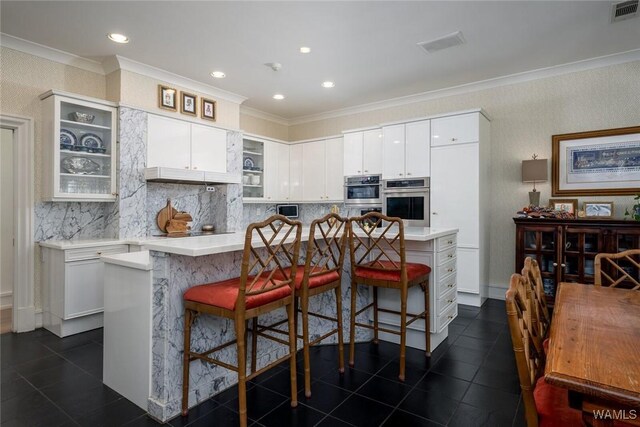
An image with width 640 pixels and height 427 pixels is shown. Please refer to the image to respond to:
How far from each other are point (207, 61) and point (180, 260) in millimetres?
2784

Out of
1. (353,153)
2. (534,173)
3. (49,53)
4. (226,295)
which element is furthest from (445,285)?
(49,53)

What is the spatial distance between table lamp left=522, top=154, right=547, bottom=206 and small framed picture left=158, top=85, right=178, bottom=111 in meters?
4.40

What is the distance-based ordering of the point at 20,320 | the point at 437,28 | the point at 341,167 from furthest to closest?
the point at 341,167 < the point at 20,320 < the point at 437,28

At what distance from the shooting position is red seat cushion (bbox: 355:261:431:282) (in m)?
2.44

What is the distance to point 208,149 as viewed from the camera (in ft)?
15.1

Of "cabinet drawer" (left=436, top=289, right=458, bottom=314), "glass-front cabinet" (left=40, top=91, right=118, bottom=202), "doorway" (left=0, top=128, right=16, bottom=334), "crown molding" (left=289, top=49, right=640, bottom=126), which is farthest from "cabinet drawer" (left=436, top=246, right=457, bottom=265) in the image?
"doorway" (left=0, top=128, right=16, bottom=334)

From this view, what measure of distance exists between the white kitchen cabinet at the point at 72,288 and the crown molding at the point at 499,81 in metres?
4.12

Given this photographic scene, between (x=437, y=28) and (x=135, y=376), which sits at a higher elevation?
(x=437, y=28)

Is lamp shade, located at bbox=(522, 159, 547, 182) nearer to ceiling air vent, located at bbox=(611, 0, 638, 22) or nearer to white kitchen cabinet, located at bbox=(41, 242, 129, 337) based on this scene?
ceiling air vent, located at bbox=(611, 0, 638, 22)

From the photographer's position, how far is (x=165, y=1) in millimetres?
2738

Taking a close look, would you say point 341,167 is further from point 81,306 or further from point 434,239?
point 81,306

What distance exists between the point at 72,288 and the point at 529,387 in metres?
3.78

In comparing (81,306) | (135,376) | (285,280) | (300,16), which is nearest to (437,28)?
(300,16)

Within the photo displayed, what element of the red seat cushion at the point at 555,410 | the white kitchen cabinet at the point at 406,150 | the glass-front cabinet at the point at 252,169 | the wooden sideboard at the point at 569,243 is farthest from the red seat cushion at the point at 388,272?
the glass-front cabinet at the point at 252,169
